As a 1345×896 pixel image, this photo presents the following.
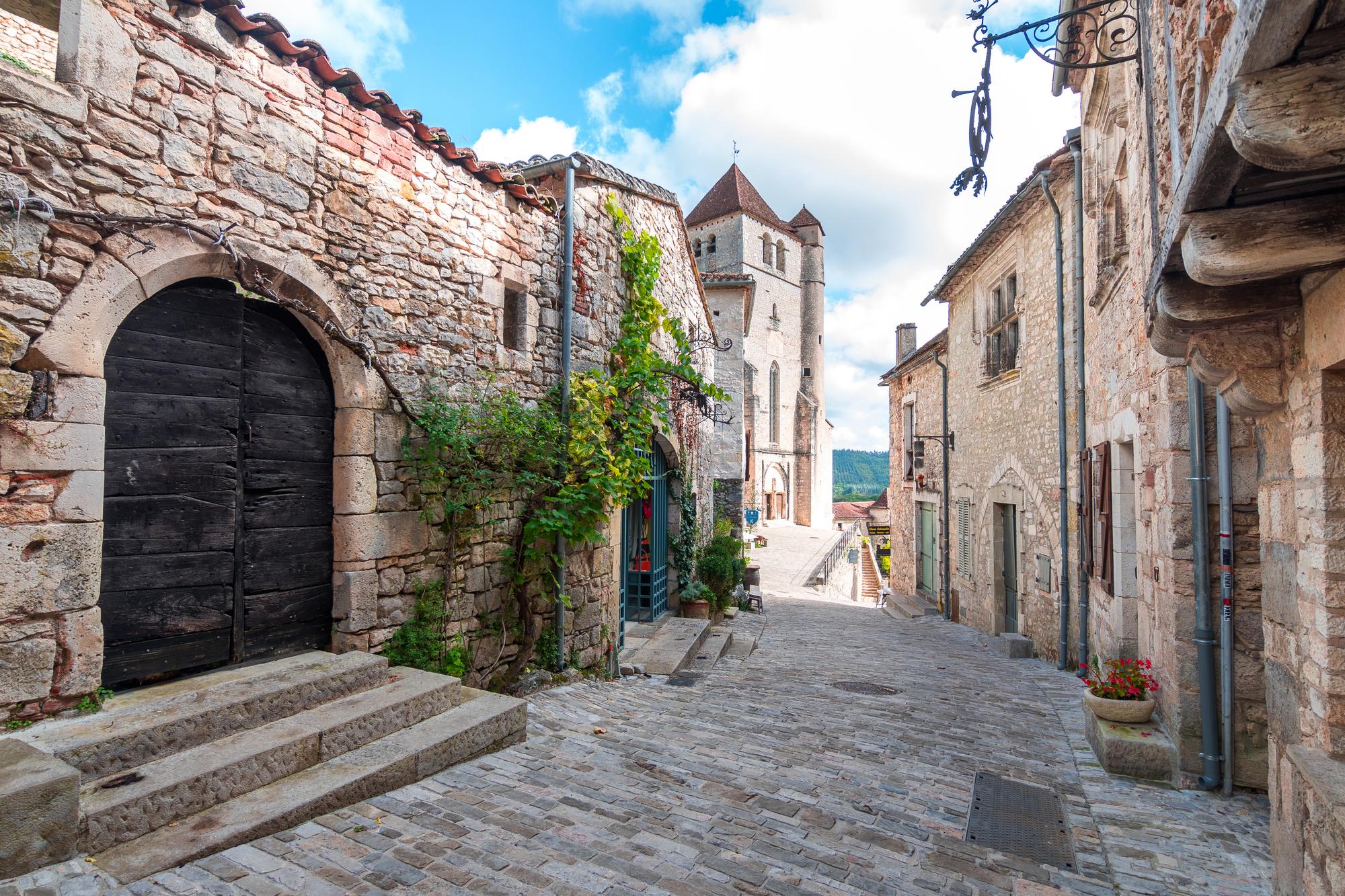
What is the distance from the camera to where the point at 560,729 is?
442cm

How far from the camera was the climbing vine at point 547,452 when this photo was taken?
15.3 ft

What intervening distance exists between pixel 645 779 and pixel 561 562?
2315 mm

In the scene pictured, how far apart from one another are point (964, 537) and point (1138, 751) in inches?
315

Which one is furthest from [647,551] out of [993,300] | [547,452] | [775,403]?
[775,403]

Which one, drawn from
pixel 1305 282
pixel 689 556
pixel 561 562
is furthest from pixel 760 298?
pixel 1305 282

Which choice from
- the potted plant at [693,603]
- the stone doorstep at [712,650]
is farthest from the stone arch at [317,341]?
the potted plant at [693,603]

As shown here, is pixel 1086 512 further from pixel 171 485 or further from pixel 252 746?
pixel 171 485

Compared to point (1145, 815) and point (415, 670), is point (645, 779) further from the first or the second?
point (1145, 815)

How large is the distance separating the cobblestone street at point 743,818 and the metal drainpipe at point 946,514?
7585 mm

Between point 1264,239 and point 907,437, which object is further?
point 907,437

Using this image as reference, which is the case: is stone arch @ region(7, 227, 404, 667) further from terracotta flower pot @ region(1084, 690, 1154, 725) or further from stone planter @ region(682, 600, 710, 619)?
stone planter @ region(682, 600, 710, 619)

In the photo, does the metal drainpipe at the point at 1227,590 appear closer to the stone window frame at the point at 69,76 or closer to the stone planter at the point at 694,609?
the stone window frame at the point at 69,76

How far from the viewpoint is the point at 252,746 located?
9.68 feet

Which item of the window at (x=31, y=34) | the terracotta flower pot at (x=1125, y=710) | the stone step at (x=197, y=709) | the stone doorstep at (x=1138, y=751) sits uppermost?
the window at (x=31, y=34)
